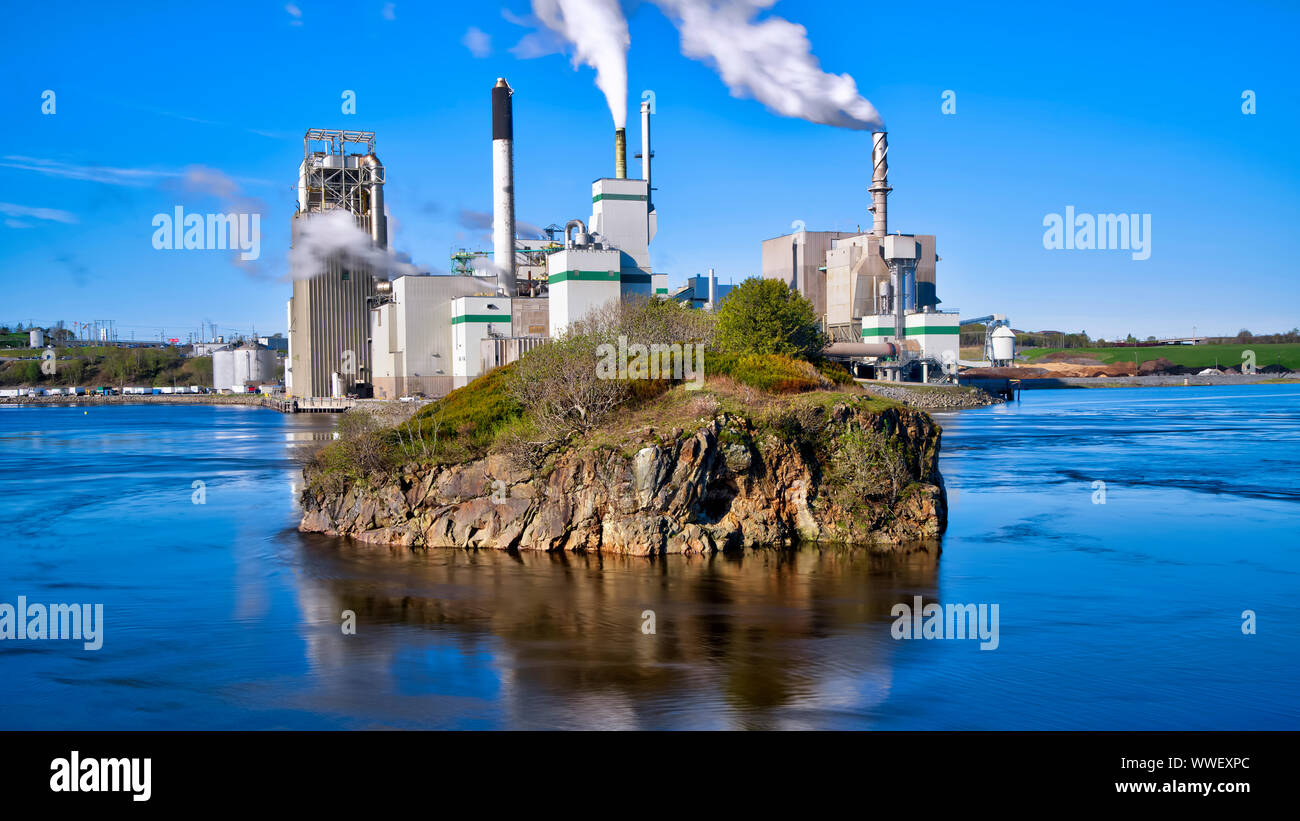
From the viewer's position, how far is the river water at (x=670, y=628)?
12.5 metres

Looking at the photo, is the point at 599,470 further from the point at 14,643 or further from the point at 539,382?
the point at 14,643

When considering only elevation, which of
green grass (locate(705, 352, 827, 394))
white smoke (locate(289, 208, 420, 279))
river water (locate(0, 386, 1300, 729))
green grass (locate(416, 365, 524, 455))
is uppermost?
white smoke (locate(289, 208, 420, 279))

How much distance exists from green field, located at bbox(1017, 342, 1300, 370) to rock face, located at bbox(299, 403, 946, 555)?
151m

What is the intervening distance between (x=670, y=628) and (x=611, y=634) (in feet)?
3.42

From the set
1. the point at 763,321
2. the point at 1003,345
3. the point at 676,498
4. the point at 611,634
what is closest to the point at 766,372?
the point at 676,498

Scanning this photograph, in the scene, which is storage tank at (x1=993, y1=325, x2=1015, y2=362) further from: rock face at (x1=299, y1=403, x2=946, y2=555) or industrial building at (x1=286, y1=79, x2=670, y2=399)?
rock face at (x1=299, y1=403, x2=946, y2=555)

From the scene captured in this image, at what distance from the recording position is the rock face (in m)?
21.8

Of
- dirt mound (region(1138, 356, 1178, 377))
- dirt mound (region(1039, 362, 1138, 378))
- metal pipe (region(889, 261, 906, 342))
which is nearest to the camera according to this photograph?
metal pipe (region(889, 261, 906, 342))

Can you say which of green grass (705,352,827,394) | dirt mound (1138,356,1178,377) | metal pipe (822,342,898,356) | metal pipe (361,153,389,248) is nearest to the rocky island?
green grass (705,352,827,394)

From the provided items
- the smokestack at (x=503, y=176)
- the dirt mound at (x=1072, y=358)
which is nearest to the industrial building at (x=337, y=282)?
the smokestack at (x=503, y=176)

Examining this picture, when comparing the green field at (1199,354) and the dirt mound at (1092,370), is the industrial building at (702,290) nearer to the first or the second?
the dirt mound at (1092,370)

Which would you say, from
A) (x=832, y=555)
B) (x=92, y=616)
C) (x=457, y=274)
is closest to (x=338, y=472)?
(x=92, y=616)

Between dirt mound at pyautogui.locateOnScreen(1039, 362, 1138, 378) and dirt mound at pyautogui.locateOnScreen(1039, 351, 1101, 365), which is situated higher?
dirt mound at pyautogui.locateOnScreen(1039, 351, 1101, 365)

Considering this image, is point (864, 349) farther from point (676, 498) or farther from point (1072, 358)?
point (1072, 358)
